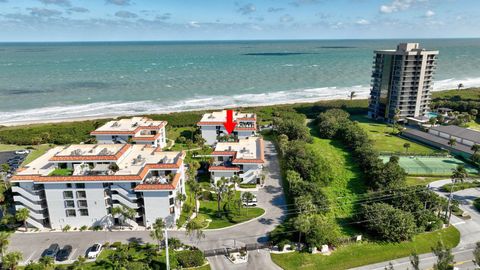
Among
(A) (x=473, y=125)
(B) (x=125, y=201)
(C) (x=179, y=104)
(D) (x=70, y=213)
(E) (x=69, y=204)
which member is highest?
(C) (x=179, y=104)

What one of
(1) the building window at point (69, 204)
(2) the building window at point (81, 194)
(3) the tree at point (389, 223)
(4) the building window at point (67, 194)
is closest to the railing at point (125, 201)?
(2) the building window at point (81, 194)

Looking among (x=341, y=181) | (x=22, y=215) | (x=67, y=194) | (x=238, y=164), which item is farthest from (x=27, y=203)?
(x=341, y=181)

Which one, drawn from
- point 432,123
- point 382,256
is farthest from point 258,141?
point 432,123

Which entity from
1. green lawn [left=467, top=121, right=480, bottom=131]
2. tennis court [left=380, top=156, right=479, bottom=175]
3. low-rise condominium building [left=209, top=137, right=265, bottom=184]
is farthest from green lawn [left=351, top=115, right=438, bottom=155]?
low-rise condominium building [left=209, top=137, right=265, bottom=184]

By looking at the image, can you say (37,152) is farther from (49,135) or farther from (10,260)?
(10,260)

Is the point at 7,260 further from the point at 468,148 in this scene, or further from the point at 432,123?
the point at 432,123

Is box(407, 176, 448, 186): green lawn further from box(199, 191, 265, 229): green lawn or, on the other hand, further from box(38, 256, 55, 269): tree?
box(38, 256, 55, 269): tree
